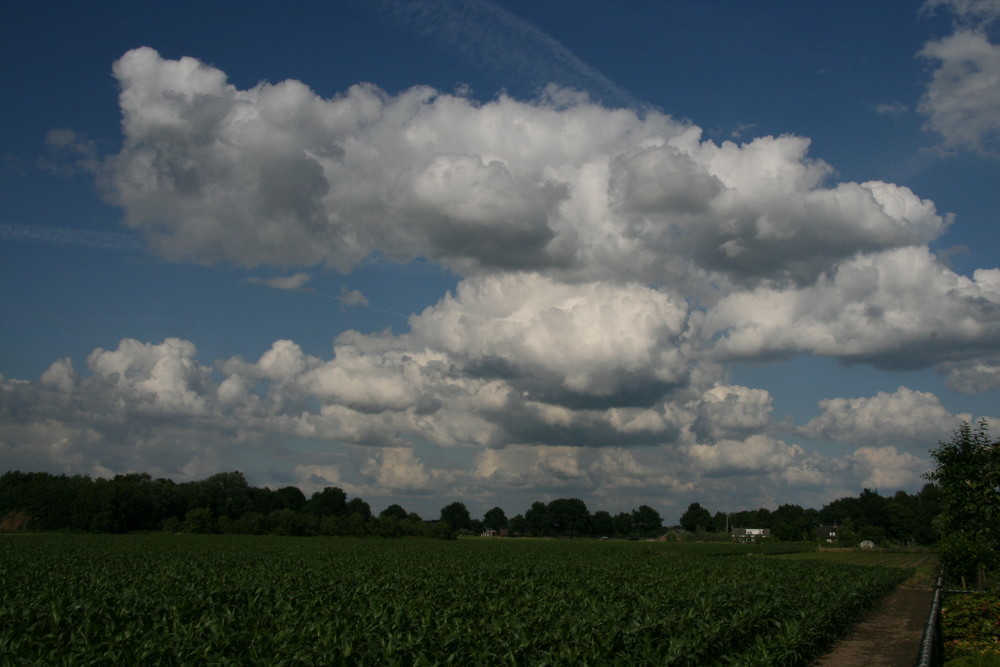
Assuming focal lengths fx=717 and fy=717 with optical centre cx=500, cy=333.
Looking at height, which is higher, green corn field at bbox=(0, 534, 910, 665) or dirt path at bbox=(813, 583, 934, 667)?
green corn field at bbox=(0, 534, 910, 665)

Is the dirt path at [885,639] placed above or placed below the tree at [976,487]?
below

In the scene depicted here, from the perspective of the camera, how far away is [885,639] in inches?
1016

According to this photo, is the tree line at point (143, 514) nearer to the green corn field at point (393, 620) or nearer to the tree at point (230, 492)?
the tree at point (230, 492)

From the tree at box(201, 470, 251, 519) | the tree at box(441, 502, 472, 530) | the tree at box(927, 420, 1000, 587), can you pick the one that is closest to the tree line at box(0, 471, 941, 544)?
the tree at box(201, 470, 251, 519)

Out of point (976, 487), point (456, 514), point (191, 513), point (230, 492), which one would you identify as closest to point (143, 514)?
point (191, 513)

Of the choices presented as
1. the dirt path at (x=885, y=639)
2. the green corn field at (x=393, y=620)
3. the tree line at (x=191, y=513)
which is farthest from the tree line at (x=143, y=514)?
the dirt path at (x=885, y=639)

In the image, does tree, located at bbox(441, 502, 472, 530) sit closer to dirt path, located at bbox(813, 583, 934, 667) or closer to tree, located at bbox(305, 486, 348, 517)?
tree, located at bbox(305, 486, 348, 517)

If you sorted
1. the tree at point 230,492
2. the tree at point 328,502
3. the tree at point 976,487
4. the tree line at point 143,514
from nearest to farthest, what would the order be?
1. the tree at point 976,487
2. the tree line at point 143,514
3. the tree at point 230,492
4. the tree at point 328,502

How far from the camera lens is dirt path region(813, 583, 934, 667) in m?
21.4

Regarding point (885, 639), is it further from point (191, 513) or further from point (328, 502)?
point (328, 502)

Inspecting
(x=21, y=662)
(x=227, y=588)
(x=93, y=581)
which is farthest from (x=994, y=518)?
(x=93, y=581)

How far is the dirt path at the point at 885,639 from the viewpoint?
70.2 feet

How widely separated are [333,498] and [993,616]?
16135cm

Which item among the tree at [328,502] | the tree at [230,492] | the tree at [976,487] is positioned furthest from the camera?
the tree at [328,502]
